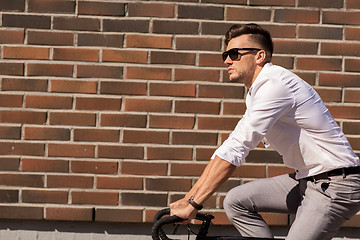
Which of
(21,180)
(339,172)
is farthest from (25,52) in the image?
(339,172)

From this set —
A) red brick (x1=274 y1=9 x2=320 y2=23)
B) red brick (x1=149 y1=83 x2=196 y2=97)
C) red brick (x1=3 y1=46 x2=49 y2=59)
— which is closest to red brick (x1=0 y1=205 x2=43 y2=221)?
red brick (x1=3 y1=46 x2=49 y2=59)

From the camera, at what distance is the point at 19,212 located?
3.56m

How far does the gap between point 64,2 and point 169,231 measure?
190 cm

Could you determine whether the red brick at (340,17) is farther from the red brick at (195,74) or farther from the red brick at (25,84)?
the red brick at (25,84)

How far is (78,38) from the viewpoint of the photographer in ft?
11.5

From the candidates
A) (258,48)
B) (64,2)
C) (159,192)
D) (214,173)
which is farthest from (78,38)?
(214,173)

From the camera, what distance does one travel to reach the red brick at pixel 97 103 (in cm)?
353

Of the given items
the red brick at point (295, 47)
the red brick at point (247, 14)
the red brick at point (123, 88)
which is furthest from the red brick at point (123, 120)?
the red brick at point (295, 47)

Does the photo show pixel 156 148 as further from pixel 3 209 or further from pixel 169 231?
pixel 3 209

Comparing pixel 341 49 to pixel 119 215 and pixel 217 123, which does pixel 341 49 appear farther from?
pixel 119 215

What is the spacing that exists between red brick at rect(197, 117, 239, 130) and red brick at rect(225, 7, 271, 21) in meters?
0.75

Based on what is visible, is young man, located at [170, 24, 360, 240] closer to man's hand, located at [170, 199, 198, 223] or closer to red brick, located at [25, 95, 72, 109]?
man's hand, located at [170, 199, 198, 223]

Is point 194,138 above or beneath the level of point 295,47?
beneath

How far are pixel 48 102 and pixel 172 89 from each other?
3.05 feet
